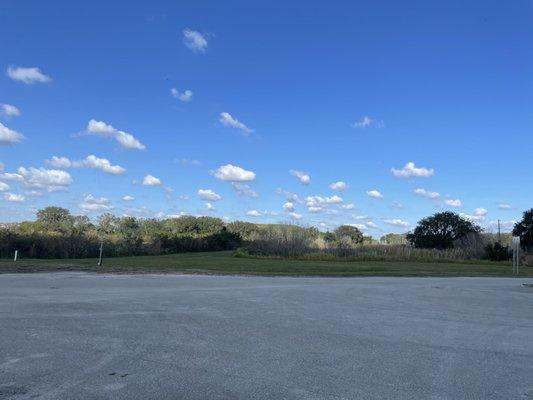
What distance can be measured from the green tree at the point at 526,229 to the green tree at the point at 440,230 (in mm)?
5505

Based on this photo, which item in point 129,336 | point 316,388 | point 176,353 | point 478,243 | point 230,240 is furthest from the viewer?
point 230,240

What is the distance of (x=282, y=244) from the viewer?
154 feet

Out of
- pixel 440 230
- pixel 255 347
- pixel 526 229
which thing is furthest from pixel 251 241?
pixel 255 347

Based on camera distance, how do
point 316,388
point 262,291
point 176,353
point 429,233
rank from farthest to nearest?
1. point 429,233
2. point 262,291
3. point 176,353
4. point 316,388

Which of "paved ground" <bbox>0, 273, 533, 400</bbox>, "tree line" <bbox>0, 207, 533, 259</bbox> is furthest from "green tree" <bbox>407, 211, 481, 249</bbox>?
"paved ground" <bbox>0, 273, 533, 400</bbox>

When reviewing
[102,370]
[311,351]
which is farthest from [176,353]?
[311,351]

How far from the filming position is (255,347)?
A: 7.92 metres

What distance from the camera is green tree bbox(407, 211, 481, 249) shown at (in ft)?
183

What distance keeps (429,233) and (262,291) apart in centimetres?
4445

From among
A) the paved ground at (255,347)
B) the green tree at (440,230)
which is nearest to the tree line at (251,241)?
the green tree at (440,230)

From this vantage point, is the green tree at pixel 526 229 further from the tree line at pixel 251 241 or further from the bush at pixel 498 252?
the bush at pixel 498 252

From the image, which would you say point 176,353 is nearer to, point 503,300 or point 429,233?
point 503,300

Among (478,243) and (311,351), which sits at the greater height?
(478,243)

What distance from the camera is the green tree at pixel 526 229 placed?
167ft
